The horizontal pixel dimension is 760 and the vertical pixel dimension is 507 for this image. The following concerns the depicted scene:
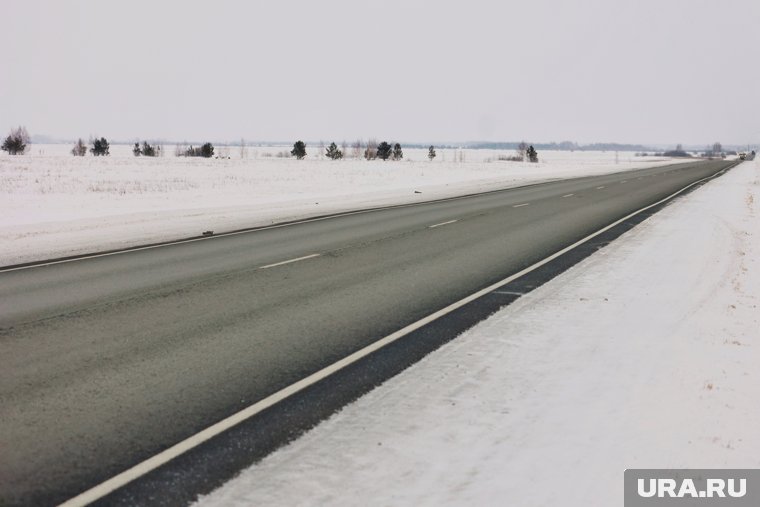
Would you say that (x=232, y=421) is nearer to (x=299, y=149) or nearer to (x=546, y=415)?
(x=546, y=415)

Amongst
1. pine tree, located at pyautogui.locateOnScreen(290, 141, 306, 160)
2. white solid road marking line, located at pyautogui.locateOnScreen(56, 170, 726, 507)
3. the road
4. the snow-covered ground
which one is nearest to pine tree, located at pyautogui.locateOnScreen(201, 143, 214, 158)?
pine tree, located at pyautogui.locateOnScreen(290, 141, 306, 160)

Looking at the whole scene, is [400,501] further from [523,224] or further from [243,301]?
[523,224]

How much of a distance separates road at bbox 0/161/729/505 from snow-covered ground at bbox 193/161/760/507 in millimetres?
983

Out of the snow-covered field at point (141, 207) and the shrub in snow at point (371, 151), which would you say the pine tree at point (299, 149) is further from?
the snow-covered field at point (141, 207)

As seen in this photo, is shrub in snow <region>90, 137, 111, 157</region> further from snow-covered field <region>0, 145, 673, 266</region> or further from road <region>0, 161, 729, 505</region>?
road <region>0, 161, 729, 505</region>

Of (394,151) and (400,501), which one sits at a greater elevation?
(394,151)

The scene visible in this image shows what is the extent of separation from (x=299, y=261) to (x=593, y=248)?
18.6ft

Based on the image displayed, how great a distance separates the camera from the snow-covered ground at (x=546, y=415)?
3.40 m

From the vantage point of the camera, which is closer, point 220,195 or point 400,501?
point 400,501

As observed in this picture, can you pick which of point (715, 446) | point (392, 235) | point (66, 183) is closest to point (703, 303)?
point (715, 446)

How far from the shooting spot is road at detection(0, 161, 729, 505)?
4016mm

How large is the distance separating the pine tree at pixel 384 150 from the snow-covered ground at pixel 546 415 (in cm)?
8069

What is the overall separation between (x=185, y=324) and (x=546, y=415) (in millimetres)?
4061

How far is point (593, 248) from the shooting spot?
450 inches
